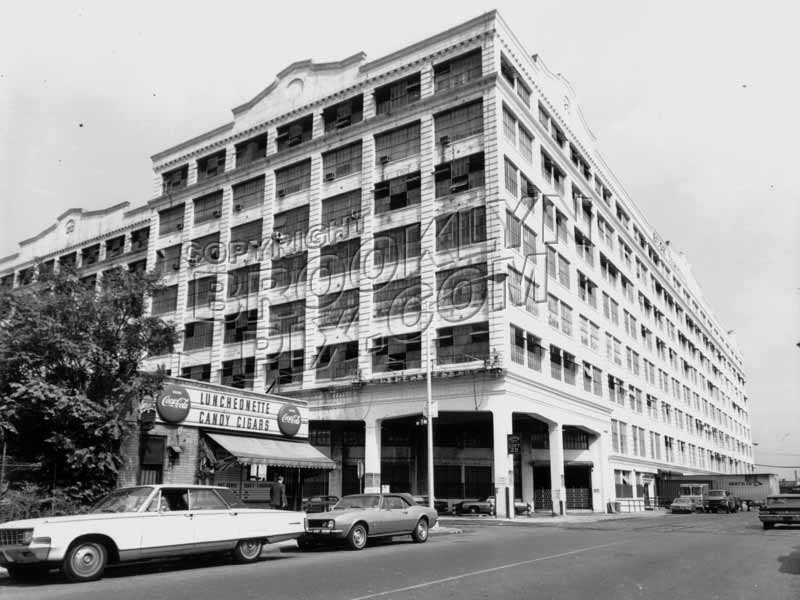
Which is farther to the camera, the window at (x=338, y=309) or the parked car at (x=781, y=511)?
the window at (x=338, y=309)

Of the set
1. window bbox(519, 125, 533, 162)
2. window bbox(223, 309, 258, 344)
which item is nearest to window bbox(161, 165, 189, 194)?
window bbox(223, 309, 258, 344)

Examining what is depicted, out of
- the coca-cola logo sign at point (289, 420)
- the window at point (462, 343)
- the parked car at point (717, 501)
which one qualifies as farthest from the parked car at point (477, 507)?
the parked car at point (717, 501)

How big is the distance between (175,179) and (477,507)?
36.8 metres

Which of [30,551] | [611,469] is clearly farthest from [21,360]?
[611,469]

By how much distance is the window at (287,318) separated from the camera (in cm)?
4706

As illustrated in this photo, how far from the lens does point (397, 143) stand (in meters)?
44.6

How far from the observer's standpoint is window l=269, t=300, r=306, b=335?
47.1 m

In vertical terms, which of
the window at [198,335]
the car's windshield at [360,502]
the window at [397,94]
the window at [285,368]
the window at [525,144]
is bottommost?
the car's windshield at [360,502]

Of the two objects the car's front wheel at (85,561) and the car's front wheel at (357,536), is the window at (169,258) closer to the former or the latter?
the car's front wheel at (357,536)

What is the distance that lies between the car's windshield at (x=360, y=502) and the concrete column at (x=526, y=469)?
27140 mm

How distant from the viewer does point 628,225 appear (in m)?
68.9

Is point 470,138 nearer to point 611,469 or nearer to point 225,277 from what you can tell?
point 225,277

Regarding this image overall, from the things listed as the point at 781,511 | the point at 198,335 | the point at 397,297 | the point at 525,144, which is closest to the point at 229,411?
the point at 397,297

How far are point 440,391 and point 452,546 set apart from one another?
19.7 meters
